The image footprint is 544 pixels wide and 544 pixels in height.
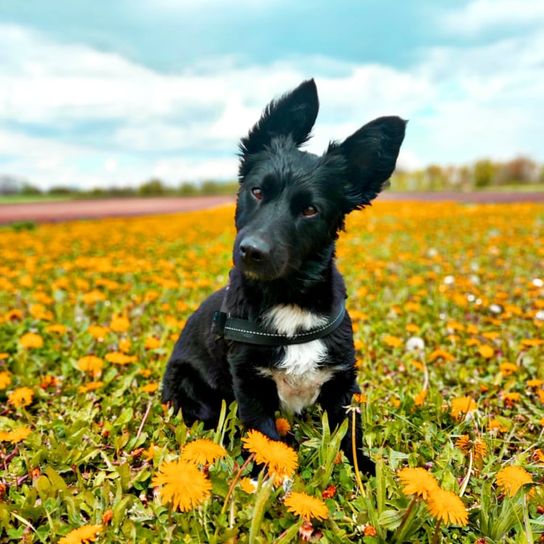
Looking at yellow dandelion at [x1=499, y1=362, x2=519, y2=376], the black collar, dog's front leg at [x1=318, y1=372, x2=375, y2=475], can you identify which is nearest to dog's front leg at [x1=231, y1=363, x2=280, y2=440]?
the black collar

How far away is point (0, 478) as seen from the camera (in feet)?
7.01

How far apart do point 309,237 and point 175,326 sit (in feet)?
6.50

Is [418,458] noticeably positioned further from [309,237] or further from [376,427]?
[309,237]

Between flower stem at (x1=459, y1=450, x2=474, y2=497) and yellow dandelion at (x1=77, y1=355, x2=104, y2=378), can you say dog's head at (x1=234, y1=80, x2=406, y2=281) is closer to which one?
flower stem at (x1=459, y1=450, x2=474, y2=497)

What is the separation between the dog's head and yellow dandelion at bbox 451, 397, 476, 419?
3.43 ft

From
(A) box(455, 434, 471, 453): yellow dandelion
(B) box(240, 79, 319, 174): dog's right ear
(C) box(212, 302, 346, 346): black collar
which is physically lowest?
(A) box(455, 434, 471, 453): yellow dandelion

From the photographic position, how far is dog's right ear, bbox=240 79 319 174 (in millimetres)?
2285

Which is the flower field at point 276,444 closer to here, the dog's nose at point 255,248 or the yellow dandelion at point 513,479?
the yellow dandelion at point 513,479

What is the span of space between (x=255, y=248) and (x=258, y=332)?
45 cm

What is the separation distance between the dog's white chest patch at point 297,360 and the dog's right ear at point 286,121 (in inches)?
31.5

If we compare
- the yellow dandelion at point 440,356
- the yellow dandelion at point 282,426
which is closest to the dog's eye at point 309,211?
the yellow dandelion at point 282,426

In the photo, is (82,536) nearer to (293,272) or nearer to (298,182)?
(293,272)

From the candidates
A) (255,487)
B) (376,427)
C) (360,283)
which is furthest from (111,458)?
(360,283)

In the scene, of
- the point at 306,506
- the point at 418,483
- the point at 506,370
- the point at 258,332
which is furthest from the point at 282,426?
the point at 506,370
